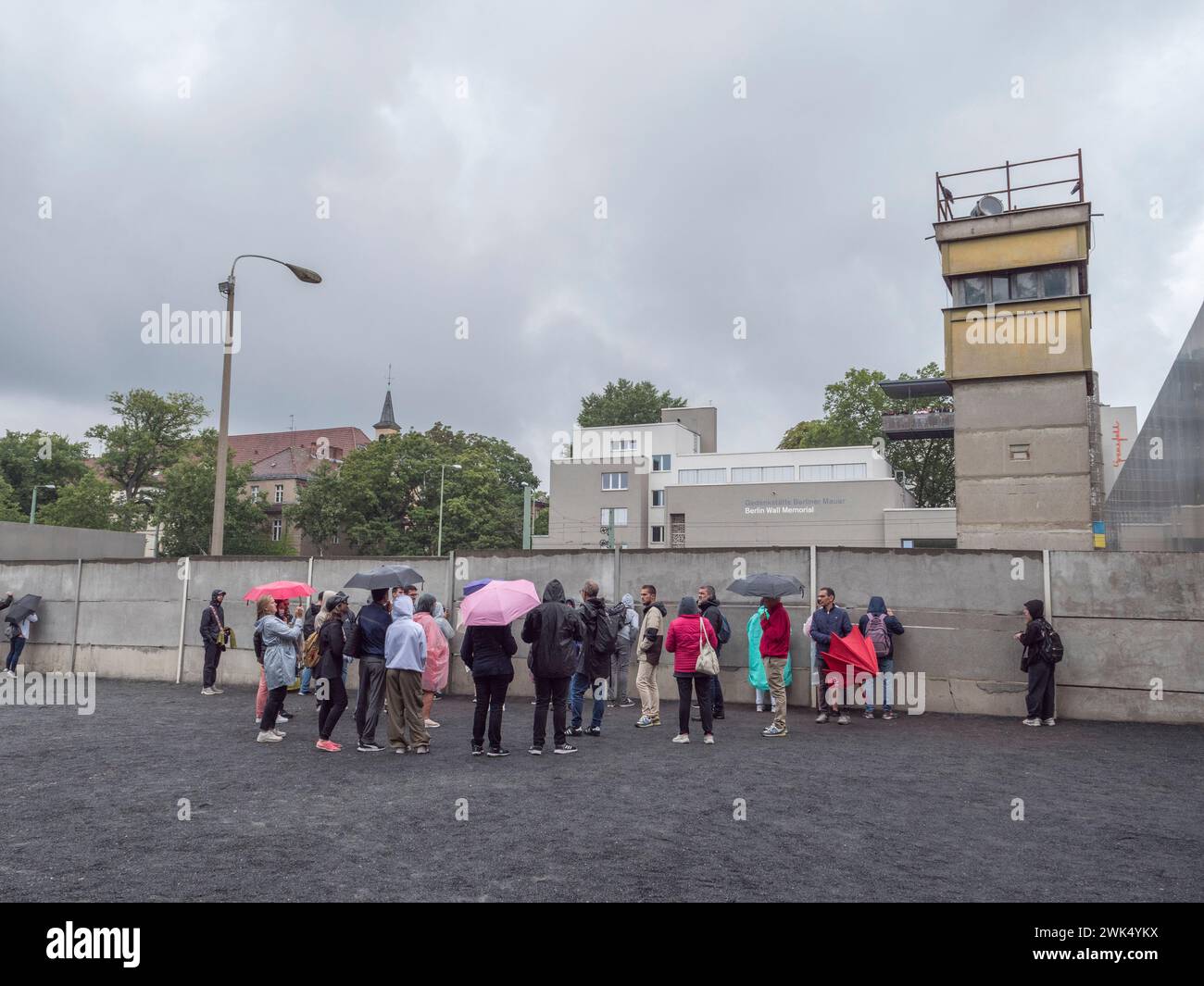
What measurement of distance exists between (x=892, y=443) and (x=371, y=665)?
220ft

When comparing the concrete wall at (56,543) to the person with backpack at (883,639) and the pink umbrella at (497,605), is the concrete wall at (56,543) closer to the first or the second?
the pink umbrella at (497,605)

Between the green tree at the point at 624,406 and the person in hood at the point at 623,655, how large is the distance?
7826 centimetres

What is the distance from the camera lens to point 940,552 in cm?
1394

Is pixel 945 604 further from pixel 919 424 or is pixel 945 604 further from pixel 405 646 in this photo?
pixel 919 424

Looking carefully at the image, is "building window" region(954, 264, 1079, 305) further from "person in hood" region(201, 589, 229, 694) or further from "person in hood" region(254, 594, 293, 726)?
"person in hood" region(254, 594, 293, 726)

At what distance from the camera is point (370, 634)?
33.4ft

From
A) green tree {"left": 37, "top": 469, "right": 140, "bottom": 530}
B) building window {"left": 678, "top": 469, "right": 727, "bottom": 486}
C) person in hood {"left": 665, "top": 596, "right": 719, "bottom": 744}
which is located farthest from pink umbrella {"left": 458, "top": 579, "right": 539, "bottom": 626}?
building window {"left": 678, "top": 469, "right": 727, "bottom": 486}

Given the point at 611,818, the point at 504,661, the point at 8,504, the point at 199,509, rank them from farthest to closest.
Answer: the point at 8,504 → the point at 199,509 → the point at 504,661 → the point at 611,818

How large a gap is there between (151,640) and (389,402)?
106294 mm

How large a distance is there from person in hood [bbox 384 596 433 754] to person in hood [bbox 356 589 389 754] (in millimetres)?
151

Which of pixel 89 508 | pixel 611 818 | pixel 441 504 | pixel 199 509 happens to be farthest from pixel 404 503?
pixel 611 818

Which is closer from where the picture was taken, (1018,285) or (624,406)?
(1018,285)

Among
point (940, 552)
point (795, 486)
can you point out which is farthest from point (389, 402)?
point (940, 552)

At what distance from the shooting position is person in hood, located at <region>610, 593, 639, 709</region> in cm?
1417
